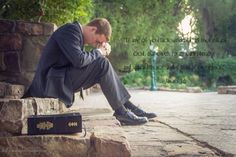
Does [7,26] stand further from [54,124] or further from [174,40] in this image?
[174,40]

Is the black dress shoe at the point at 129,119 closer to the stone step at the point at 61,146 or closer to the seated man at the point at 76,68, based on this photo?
the seated man at the point at 76,68

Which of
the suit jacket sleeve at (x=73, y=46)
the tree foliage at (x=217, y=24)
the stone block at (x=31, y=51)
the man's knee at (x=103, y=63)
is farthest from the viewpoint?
the tree foliage at (x=217, y=24)

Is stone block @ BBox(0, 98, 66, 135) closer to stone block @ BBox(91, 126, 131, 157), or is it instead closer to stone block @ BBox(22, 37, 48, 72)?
stone block @ BBox(91, 126, 131, 157)

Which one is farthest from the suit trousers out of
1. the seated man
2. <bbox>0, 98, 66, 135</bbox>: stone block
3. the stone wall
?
<bbox>0, 98, 66, 135</bbox>: stone block

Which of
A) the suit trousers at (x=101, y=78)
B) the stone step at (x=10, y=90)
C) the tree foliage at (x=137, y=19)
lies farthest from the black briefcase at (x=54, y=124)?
the tree foliage at (x=137, y=19)

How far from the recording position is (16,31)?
3342mm

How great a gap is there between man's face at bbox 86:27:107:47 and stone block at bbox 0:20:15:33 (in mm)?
780

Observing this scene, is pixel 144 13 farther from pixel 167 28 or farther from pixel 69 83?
pixel 69 83

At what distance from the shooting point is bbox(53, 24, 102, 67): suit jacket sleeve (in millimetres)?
2607

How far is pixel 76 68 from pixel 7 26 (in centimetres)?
88

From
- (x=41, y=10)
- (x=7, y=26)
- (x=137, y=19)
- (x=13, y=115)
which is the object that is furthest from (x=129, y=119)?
(x=137, y=19)

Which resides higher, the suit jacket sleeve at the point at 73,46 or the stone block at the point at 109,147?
the suit jacket sleeve at the point at 73,46

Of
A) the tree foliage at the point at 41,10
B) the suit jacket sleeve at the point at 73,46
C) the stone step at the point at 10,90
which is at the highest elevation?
the tree foliage at the point at 41,10

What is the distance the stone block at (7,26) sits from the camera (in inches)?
130
